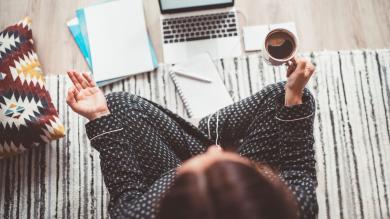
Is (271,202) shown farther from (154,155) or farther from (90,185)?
(90,185)

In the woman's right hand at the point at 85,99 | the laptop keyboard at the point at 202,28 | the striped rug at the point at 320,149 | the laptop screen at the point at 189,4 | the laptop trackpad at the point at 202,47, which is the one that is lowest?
the striped rug at the point at 320,149

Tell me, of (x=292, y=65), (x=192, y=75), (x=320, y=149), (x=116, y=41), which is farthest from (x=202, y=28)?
(x=320, y=149)

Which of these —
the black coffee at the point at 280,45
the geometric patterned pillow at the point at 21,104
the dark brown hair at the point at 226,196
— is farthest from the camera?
the geometric patterned pillow at the point at 21,104

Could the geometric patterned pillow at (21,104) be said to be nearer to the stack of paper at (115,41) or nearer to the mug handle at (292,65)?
the stack of paper at (115,41)

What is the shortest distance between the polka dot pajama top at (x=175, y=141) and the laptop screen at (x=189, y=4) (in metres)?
0.40

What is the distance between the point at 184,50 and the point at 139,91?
23 cm

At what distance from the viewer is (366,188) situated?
1299mm

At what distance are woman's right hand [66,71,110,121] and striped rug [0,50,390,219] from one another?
1.09 feet

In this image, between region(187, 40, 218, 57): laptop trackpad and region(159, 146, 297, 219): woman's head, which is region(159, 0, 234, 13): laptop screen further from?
region(159, 146, 297, 219): woman's head

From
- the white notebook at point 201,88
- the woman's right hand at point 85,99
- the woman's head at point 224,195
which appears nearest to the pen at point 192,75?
the white notebook at point 201,88

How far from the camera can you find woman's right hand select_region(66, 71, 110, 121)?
1.00 meters

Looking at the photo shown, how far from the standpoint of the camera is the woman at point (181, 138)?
35.7 inches

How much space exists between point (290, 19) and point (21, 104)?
3.30 ft

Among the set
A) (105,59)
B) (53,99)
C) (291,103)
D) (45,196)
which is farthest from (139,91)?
→ (291,103)
